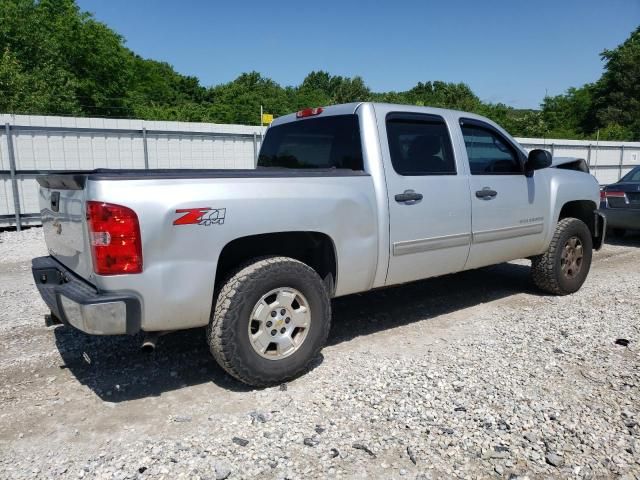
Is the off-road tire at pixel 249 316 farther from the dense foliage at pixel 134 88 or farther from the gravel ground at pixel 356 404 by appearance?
the dense foliage at pixel 134 88

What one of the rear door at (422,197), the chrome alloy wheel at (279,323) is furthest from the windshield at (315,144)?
the chrome alloy wheel at (279,323)

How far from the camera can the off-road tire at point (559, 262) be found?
5444mm

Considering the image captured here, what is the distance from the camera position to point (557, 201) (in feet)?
17.7

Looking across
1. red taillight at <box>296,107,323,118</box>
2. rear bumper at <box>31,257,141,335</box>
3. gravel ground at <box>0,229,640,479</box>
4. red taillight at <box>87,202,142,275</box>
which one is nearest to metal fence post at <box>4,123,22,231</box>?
gravel ground at <box>0,229,640,479</box>

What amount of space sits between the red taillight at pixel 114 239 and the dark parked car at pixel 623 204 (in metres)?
8.97

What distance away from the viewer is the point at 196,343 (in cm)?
432

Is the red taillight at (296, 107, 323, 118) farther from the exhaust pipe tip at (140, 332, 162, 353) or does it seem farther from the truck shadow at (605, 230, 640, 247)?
the truck shadow at (605, 230, 640, 247)

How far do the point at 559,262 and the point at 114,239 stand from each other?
4583 millimetres

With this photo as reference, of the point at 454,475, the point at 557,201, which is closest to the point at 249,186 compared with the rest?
the point at 454,475

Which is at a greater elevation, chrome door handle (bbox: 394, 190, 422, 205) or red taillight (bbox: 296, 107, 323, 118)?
red taillight (bbox: 296, 107, 323, 118)

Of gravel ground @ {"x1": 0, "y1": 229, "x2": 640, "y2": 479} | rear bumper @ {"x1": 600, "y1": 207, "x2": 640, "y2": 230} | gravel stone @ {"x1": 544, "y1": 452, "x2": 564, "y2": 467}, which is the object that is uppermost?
rear bumper @ {"x1": 600, "y1": 207, "x2": 640, "y2": 230}

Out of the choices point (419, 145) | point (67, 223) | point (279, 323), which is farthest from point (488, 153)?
point (67, 223)

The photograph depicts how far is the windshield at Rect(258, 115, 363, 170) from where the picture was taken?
160 inches

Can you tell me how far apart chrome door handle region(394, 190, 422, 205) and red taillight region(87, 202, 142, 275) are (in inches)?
77.8
